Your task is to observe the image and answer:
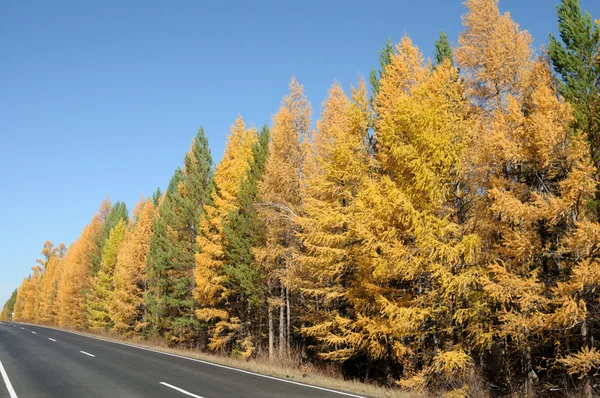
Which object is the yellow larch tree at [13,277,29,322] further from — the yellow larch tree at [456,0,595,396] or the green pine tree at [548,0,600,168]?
the green pine tree at [548,0,600,168]

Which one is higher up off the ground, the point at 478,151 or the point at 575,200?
the point at 478,151

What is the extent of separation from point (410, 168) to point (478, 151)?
6.49 ft

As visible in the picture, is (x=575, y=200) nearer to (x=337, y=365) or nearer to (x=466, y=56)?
(x=466, y=56)

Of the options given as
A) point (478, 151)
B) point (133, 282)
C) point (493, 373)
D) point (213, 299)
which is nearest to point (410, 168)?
point (478, 151)

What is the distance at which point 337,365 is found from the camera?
60.5 feet

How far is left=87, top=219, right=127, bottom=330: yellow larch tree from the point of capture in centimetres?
4519

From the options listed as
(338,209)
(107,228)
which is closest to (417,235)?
(338,209)

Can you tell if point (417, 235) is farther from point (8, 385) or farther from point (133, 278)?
point (133, 278)

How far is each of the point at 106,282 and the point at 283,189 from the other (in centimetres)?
3424

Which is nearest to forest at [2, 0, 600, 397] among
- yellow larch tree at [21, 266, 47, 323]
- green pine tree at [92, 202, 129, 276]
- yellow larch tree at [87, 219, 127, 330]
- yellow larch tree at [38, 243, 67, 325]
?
yellow larch tree at [87, 219, 127, 330]

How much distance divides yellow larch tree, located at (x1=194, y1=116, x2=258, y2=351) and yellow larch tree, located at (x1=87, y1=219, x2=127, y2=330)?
79.2 ft

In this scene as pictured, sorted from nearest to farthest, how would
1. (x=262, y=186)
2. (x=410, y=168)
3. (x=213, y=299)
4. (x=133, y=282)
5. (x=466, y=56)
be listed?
(x=410, y=168), (x=466, y=56), (x=262, y=186), (x=213, y=299), (x=133, y=282)

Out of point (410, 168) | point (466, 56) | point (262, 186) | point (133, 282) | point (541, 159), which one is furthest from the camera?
point (133, 282)

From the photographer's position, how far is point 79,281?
5612cm
